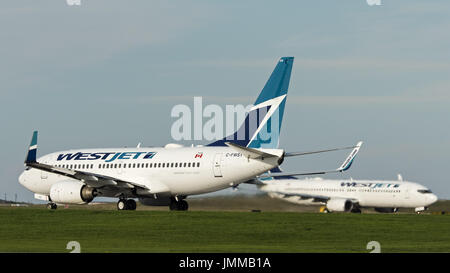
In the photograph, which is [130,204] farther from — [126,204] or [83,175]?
[83,175]

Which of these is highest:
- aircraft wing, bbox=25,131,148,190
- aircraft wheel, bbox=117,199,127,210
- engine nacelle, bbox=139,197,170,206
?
aircraft wing, bbox=25,131,148,190

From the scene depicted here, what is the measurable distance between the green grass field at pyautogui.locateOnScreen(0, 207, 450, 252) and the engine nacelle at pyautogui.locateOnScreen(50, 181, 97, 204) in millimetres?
5313

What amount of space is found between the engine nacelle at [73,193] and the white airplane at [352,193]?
37614 millimetres

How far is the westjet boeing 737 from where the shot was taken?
1988 inches

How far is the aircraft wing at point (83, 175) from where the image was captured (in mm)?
50844

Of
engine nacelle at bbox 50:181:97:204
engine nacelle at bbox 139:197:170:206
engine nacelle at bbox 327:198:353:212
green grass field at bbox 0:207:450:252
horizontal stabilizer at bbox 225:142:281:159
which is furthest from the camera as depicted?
engine nacelle at bbox 327:198:353:212

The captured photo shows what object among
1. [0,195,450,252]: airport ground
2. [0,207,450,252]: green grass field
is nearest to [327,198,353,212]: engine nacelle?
[0,207,450,252]: green grass field

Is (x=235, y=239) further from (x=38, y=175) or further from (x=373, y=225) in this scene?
(x=38, y=175)

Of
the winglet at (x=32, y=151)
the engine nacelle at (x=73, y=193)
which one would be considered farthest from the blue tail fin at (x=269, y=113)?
the winglet at (x=32, y=151)

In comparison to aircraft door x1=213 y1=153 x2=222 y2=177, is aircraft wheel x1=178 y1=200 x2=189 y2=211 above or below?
below

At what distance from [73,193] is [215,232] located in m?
17.3

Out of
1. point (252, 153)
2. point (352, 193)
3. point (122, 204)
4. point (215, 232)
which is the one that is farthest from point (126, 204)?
point (352, 193)

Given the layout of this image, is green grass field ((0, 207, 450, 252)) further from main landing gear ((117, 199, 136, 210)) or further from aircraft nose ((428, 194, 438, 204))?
aircraft nose ((428, 194, 438, 204))

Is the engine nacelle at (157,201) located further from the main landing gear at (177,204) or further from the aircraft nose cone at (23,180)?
the aircraft nose cone at (23,180)
